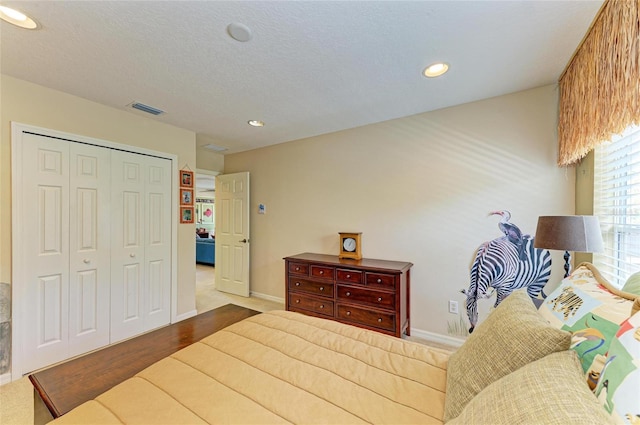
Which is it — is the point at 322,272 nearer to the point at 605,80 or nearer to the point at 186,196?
the point at 186,196

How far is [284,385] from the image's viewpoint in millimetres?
1058

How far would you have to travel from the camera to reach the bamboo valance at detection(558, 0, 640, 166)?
3.87 ft

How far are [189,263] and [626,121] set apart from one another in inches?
159

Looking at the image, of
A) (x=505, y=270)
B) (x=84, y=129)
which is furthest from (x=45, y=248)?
(x=505, y=270)

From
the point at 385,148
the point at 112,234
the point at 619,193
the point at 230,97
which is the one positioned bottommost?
the point at 112,234

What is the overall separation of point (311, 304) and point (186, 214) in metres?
2.02

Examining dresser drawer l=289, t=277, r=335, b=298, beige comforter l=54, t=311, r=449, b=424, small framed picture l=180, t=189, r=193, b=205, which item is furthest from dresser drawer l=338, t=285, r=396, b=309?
small framed picture l=180, t=189, r=193, b=205

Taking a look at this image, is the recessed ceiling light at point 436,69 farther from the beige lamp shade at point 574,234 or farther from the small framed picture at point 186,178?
the small framed picture at point 186,178

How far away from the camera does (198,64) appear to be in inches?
74.3

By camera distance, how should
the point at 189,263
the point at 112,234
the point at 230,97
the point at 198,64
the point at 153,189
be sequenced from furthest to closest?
the point at 189,263 → the point at 153,189 → the point at 112,234 → the point at 230,97 → the point at 198,64

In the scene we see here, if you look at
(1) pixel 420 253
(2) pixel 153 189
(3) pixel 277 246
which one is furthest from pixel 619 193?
(2) pixel 153 189

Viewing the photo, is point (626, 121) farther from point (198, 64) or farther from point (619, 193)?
point (198, 64)

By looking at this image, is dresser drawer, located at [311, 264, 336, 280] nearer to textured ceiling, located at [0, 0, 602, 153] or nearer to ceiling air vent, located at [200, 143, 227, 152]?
textured ceiling, located at [0, 0, 602, 153]

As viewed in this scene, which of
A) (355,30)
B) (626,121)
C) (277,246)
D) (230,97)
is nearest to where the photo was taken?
(626,121)
